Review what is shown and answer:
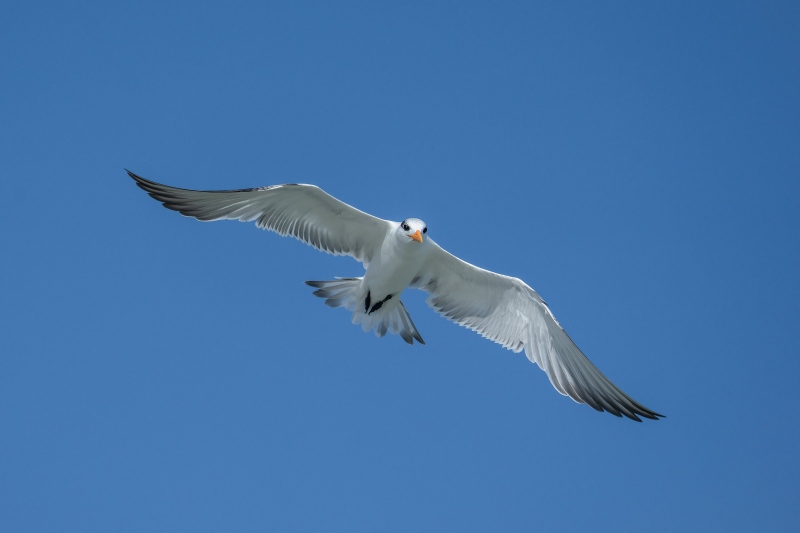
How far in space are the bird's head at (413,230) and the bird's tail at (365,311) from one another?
4.16ft

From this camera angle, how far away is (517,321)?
10.5 m

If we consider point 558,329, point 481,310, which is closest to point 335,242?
point 481,310

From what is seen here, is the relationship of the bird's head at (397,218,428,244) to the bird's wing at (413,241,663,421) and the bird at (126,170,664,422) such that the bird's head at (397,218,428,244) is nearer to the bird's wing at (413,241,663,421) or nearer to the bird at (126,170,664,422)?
the bird at (126,170,664,422)

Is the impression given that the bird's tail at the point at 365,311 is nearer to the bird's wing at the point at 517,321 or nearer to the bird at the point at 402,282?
the bird at the point at 402,282

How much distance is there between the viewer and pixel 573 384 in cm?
1002

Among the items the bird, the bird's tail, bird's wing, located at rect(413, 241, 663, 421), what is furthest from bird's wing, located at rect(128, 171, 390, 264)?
bird's wing, located at rect(413, 241, 663, 421)

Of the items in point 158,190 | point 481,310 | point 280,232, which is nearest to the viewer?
point 158,190

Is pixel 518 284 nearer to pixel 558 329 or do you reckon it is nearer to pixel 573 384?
pixel 558 329

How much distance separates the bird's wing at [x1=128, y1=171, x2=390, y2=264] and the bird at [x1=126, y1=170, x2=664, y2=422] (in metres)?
0.01

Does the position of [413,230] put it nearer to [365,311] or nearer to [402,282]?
[402,282]

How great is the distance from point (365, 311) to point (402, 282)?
0.76m

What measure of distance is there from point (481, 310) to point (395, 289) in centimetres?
138

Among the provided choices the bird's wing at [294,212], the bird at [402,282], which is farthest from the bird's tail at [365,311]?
the bird's wing at [294,212]

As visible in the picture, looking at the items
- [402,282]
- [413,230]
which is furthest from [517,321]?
[413,230]
